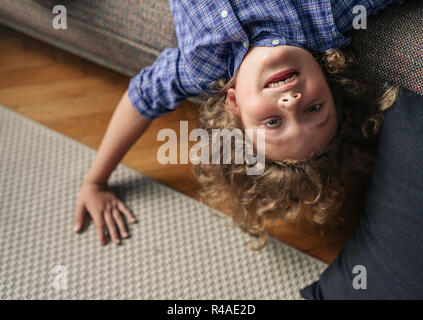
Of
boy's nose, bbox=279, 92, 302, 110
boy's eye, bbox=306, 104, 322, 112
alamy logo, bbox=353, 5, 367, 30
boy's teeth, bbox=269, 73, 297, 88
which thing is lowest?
boy's eye, bbox=306, 104, 322, 112

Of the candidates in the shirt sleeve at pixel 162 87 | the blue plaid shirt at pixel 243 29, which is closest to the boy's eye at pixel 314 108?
the blue plaid shirt at pixel 243 29

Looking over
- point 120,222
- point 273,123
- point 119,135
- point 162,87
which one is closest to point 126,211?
point 120,222

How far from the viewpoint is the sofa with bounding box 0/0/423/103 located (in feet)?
2.40

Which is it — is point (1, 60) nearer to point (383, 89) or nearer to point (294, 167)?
point (294, 167)

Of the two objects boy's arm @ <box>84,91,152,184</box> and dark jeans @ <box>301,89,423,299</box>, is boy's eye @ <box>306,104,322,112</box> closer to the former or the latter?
dark jeans @ <box>301,89,423,299</box>

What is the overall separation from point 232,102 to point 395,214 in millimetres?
360

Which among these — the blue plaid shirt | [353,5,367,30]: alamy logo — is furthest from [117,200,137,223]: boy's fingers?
[353,5,367,30]: alamy logo

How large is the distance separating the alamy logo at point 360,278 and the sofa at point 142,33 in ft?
1.16

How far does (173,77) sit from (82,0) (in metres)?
0.33

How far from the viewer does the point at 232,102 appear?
73cm

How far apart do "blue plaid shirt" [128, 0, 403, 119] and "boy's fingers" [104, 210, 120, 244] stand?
0.39 meters

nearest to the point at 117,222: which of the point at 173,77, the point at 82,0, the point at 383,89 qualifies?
the point at 173,77

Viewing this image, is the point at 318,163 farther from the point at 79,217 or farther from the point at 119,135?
the point at 79,217

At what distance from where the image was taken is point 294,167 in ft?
2.37
